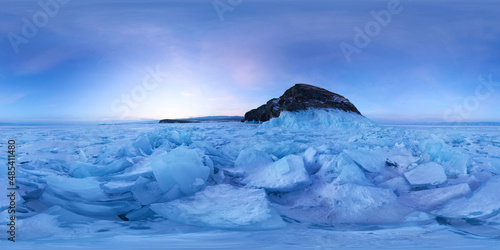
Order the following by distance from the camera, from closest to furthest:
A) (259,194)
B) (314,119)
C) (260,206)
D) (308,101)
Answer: (260,206)
(259,194)
(314,119)
(308,101)

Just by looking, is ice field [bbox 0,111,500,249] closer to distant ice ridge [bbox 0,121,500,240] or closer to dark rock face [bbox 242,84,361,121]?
distant ice ridge [bbox 0,121,500,240]

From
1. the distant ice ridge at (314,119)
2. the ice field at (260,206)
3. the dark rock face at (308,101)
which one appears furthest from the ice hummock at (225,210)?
the dark rock face at (308,101)

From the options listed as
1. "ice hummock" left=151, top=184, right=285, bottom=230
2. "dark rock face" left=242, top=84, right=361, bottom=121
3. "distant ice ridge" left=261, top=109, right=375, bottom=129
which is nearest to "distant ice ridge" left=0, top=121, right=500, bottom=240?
"ice hummock" left=151, top=184, right=285, bottom=230

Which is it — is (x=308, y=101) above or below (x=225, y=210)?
above


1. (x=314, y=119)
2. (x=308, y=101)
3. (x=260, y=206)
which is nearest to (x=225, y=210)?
(x=260, y=206)

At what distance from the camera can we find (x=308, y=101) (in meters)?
22.7

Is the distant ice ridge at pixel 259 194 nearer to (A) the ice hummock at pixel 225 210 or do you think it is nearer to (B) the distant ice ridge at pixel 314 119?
(A) the ice hummock at pixel 225 210

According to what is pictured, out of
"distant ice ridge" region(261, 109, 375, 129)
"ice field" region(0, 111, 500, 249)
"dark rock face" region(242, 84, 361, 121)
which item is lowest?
Result: "ice field" region(0, 111, 500, 249)

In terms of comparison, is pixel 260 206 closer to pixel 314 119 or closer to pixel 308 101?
pixel 314 119

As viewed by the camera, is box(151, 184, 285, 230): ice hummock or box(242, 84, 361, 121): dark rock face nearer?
box(151, 184, 285, 230): ice hummock

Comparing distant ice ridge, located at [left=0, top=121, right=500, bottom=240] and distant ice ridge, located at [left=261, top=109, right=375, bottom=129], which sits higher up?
distant ice ridge, located at [left=261, top=109, right=375, bottom=129]

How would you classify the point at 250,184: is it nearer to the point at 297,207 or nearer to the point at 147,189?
the point at 297,207

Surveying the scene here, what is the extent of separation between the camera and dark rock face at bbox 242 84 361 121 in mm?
21156

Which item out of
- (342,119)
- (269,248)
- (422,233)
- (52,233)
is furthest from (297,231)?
(342,119)
